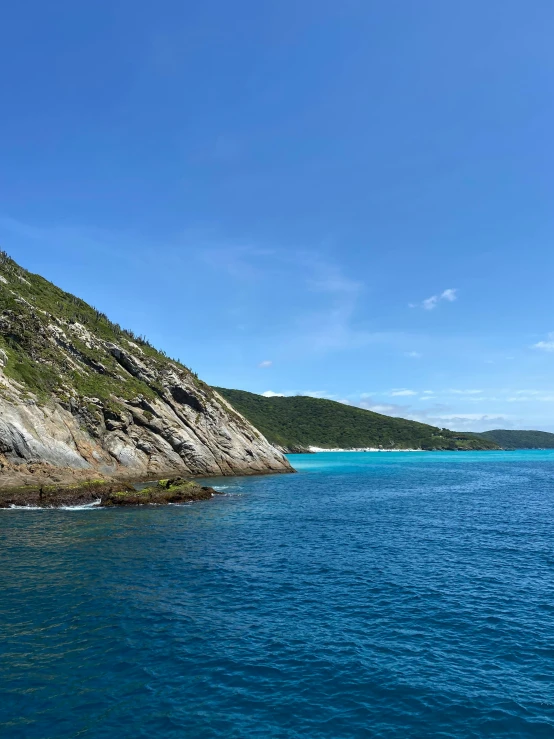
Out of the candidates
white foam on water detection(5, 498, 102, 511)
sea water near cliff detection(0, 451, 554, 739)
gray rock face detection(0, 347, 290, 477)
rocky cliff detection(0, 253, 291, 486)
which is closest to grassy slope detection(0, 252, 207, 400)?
rocky cliff detection(0, 253, 291, 486)

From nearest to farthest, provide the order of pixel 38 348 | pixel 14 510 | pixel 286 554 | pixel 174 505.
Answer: pixel 286 554, pixel 14 510, pixel 174 505, pixel 38 348

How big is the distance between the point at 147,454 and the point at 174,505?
27910 mm

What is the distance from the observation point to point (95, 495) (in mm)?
64562

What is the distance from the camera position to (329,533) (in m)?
47.6

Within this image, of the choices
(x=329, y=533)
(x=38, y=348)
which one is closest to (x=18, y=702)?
(x=329, y=533)

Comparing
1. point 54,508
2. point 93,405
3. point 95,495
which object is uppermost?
point 93,405

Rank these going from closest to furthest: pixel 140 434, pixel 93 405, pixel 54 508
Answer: pixel 54 508
pixel 93 405
pixel 140 434

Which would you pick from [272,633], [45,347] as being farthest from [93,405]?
[272,633]

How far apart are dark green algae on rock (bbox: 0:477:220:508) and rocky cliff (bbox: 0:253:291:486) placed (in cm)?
472

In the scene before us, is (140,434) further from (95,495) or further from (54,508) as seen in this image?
(54,508)

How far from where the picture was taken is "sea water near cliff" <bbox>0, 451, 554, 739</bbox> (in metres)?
16.7

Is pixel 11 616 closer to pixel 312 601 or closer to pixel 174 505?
pixel 312 601

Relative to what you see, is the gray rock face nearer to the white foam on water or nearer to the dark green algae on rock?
the dark green algae on rock

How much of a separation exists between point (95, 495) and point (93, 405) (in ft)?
81.3
